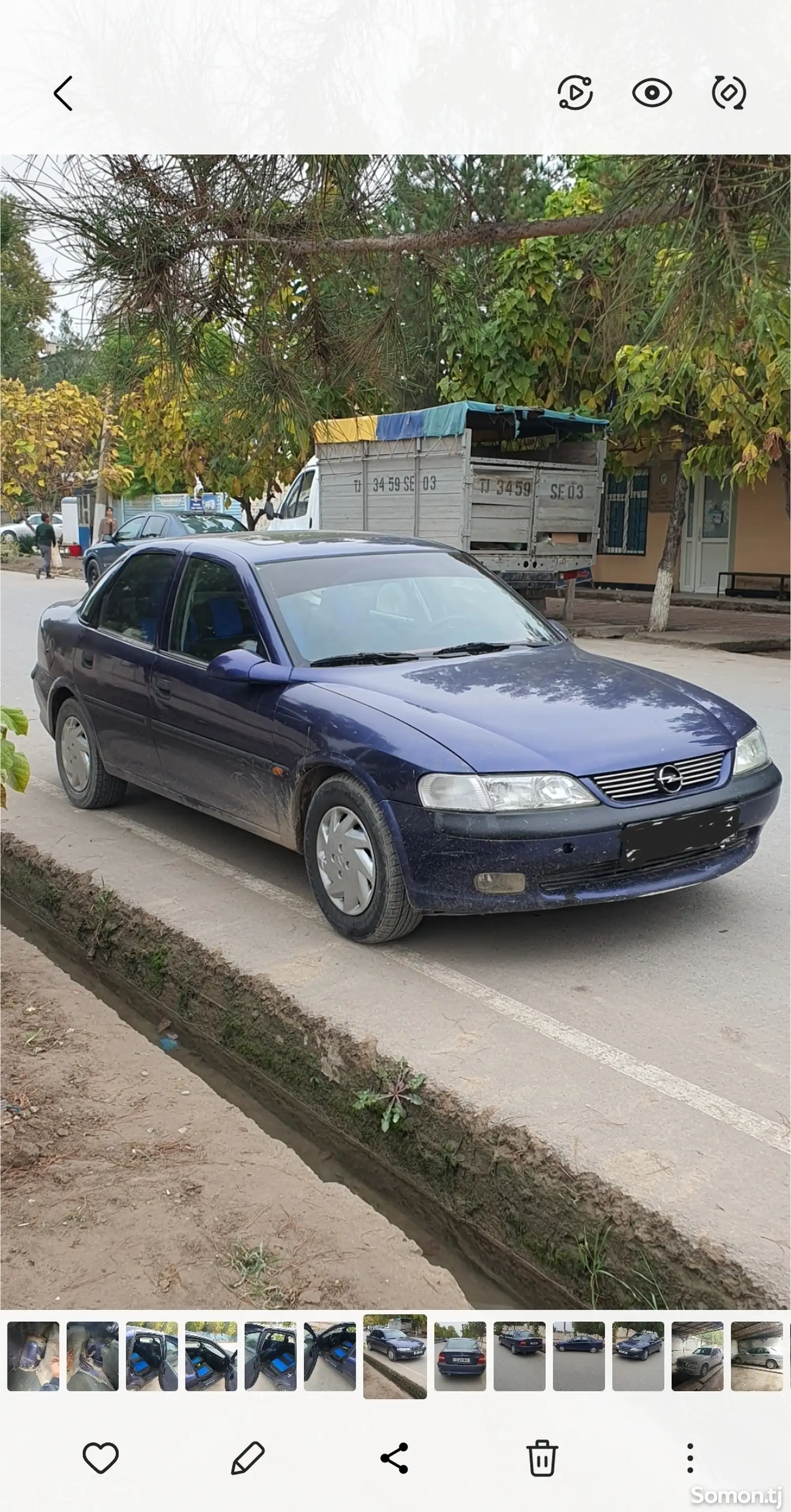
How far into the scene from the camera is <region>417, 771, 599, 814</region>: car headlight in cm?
428

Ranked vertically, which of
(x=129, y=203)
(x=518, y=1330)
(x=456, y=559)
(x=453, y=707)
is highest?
(x=129, y=203)

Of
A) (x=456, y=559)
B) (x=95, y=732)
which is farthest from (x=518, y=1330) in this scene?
(x=95, y=732)

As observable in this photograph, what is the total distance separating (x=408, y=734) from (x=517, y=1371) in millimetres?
2827

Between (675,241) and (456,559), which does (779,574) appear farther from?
(675,241)

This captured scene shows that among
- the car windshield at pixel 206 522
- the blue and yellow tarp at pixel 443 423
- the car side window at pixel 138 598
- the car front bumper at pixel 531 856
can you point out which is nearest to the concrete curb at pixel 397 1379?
the car front bumper at pixel 531 856

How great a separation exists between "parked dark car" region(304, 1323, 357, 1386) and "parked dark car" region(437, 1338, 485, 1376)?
0.42 ft

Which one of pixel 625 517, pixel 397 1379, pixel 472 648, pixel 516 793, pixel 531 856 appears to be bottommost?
pixel 397 1379

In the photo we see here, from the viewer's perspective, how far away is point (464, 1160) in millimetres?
A: 3434

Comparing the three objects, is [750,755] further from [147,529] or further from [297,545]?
[147,529]

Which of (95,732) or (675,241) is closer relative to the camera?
(675,241)

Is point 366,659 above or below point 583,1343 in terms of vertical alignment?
above

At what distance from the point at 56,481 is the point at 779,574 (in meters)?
23.3

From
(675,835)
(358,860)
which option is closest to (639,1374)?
(675,835)

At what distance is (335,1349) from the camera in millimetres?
1879
